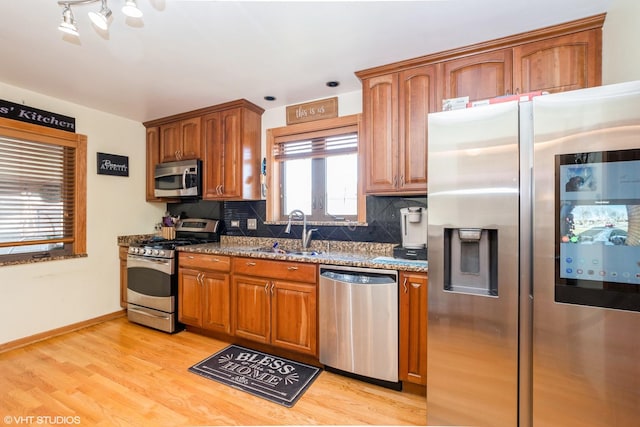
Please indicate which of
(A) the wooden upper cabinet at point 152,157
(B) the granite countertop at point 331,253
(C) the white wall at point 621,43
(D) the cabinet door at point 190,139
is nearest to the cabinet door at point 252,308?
(B) the granite countertop at point 331,253

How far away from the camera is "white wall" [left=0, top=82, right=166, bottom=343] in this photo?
268 cm

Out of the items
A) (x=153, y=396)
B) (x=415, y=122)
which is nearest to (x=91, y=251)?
(x=153, y=396)

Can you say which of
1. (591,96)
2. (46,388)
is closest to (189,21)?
(591,96)

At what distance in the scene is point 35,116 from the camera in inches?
108

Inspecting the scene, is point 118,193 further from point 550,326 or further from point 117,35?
point 550,326

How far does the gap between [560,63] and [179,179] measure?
359cm

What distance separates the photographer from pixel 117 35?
1873 millimetres

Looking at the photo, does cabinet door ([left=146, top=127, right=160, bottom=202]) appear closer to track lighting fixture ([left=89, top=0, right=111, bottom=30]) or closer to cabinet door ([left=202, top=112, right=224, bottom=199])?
cabinet door ([left=202, top=112, right=224, bottom=199])

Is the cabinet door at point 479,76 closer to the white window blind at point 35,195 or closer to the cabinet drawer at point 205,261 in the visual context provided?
the cabinet drawer at point 205,261

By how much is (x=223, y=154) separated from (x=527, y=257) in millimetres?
2843

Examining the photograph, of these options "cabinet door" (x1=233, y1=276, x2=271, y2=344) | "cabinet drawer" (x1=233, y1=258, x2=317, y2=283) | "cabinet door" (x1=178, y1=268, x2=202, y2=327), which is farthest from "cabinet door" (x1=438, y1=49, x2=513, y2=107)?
"cabinet door" (x1=178, y1=268, x2=202, y2=327)

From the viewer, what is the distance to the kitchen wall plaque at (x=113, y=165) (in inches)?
128

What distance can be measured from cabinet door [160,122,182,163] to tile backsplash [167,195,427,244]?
2.13 feet

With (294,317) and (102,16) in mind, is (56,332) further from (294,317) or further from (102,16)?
(102,16)
